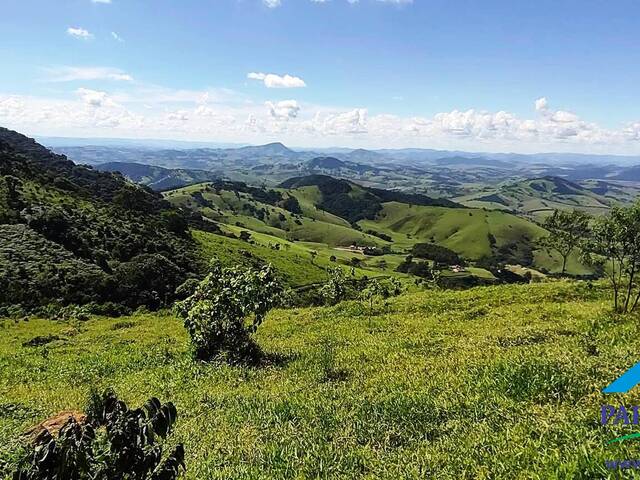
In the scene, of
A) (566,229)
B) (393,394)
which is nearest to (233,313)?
(393,394)

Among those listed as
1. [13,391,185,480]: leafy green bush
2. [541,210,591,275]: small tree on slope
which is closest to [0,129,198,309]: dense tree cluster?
[541,210,591,275]: small tree on slope

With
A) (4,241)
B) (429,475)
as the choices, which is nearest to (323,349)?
(429,475)

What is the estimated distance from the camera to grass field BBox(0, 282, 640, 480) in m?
8.38

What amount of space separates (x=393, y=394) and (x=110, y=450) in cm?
855

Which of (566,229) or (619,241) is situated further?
(566,229)

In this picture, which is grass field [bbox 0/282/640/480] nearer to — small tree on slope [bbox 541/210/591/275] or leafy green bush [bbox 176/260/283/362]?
leafy green bush [bbox 176/260/283/362]

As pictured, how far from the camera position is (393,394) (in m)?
12.9

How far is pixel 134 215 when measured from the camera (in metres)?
141

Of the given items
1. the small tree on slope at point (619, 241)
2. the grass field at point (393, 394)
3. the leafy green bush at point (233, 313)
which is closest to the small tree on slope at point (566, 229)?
the grass field at point (393, 394)

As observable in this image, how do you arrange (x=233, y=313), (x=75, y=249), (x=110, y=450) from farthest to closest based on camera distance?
(x=75, y=249), (x=233, y=313), (x=110, y=450)

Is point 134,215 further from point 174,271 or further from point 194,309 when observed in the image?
point 194,309

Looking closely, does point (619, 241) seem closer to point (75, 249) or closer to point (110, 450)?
point (110, 450)

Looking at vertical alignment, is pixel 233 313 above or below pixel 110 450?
below

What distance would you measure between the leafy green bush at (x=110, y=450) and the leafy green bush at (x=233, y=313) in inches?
611
